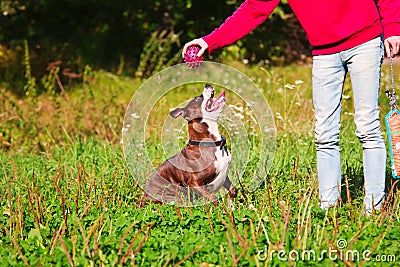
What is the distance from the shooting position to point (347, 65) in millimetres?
3604

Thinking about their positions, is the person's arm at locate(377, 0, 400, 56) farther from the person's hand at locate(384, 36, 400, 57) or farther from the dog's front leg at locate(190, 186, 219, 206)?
the dog's front leg at locate(190, 186, 219, 206)

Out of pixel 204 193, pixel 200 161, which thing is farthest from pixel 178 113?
pixel 204 193

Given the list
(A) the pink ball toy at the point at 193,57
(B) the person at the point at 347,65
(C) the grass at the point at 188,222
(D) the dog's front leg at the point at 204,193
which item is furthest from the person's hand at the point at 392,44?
(D) the dog's front leg at the point at 204,193

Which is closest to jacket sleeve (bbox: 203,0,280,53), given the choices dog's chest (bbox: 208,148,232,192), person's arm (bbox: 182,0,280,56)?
person's arm (bbox: 182,0,280,56)

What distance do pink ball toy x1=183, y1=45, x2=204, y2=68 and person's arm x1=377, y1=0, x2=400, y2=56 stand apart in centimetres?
110

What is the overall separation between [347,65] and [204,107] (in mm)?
883

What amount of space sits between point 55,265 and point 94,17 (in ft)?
26.9

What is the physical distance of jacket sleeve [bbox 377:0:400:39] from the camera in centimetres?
349

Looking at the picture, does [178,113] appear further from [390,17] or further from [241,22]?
[390,17]

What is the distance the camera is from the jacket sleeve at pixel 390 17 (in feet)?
11.5

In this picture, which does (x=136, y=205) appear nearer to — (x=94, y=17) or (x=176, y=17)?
(x=176, y=17)

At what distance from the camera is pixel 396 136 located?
3.53 metres

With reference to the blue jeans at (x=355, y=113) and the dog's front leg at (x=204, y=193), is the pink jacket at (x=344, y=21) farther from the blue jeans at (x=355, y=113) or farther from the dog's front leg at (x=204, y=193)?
the dog's front leg at (x=204, y=193)

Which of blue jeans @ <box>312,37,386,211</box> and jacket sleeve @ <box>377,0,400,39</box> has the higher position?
jacket sleeve @ <box>377,0,400,39</box>
